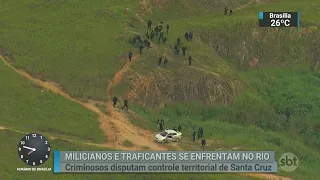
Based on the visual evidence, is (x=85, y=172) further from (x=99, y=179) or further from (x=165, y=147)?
(x=165, y=147)

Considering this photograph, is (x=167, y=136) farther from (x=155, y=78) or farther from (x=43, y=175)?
(x=43, y=175)

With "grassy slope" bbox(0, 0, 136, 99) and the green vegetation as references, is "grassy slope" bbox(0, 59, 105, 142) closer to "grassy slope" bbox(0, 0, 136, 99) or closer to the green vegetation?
the green vegetation

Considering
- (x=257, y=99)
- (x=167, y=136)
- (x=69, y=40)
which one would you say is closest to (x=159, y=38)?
(x=69, y=40)

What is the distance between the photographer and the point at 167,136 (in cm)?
5400
